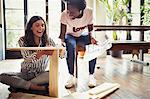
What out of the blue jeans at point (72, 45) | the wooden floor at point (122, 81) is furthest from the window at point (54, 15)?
the blue jeans at point (72, 45)

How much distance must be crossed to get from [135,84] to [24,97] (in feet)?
4.42

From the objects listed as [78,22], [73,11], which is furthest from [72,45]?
[73,11]

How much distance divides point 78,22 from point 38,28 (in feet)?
1.83

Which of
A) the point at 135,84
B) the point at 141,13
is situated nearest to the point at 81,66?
the point at 135,84

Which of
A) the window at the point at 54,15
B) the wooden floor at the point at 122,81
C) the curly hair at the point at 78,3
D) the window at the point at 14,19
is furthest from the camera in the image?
the window at the point at 54,15

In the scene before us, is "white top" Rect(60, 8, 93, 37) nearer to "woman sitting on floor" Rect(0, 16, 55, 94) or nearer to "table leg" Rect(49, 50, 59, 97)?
"woman sitting on floor" Rect(0, 16, 55, 94)

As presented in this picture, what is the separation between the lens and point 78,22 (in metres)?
2.86

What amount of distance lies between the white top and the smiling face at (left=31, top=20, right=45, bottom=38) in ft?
1.35

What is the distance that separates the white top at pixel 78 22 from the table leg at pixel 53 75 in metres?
0.68

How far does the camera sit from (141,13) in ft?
21.0

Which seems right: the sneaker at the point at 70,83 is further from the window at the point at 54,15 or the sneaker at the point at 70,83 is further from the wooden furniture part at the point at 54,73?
the window at the point at 54,15

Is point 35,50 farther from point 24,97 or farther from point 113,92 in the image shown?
point 113,92

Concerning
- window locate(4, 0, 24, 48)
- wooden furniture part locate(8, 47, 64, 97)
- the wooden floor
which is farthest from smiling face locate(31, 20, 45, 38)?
window locate(4, 0, 24, 48)

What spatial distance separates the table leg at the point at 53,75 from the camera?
2281 mm
